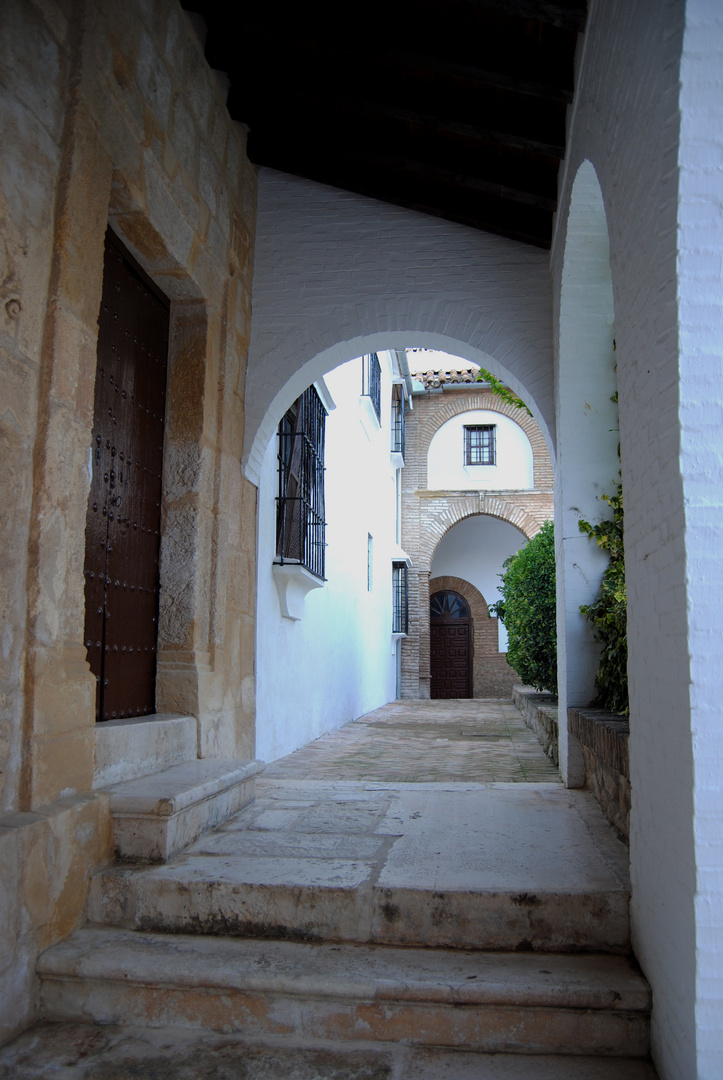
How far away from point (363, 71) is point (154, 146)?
1042mm

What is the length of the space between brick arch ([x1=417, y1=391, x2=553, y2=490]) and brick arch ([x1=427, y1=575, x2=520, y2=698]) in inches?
136

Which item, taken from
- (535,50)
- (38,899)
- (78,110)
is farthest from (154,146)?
(38,899)

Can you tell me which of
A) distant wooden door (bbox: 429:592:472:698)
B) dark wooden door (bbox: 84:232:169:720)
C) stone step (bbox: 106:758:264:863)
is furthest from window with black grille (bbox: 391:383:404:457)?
stone step (bbox: 106:758:264:863)

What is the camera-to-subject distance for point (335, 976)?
2100 millimetres

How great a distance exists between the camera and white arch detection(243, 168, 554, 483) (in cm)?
453

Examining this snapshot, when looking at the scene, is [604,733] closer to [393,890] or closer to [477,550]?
[393,890]

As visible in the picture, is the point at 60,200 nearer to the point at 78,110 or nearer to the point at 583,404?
the point at 78,110

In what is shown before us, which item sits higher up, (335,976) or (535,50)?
(535,50)

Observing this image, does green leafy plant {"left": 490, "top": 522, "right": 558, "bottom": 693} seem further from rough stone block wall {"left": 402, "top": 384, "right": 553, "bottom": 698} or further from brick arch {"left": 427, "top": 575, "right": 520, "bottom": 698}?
brick arch {"left": 427, "top": 575, "right": 520, "bottom": 698}

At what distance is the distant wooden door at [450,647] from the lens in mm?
17656

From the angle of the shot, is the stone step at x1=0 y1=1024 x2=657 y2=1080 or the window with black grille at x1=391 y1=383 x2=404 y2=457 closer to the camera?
the stone step at x1=0 y1=1024 x2=657 y2=1080

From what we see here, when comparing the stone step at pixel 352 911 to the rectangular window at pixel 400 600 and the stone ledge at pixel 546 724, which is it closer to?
the stone ledge at pixel 546 724

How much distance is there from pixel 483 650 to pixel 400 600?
3.88 metres

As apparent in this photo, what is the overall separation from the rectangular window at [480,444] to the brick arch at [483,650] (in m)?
3.56
